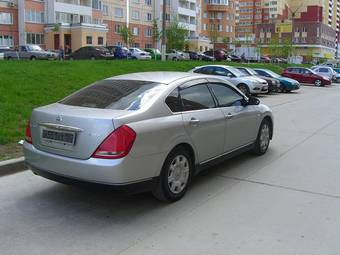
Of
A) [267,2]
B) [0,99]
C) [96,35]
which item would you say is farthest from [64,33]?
[267,2]

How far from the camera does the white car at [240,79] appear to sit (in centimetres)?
2055

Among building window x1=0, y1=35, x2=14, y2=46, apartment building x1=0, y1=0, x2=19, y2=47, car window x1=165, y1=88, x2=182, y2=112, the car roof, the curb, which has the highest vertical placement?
apartment building x1=0, y1=0, x2=19, y2=47

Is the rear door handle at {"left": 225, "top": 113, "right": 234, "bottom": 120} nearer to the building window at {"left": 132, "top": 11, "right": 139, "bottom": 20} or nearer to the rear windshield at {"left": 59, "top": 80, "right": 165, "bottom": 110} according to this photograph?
the rear windshield at {"left": 59, "top": 80, "right": 165, "bottom": 110}

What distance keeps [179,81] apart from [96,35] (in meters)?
61.0

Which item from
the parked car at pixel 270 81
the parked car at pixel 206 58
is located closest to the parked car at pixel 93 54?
the parked car at pixel 206 58

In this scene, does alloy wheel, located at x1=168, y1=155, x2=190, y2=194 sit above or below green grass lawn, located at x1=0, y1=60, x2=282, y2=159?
below

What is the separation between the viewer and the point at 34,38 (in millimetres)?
60844

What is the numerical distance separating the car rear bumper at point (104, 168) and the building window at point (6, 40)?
58.7m

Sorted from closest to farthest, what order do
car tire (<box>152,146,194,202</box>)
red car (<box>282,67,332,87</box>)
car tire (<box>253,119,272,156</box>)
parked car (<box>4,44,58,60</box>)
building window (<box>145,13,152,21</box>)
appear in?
car tire (<box>152,146,194,202</box>) < car tire (<box>253,119,272,156</box>) < red car (<box>282,67,332,87</box>) < parked car (<box>4,44,58,60</box>) < building window (<box>145,13,152,21</box>)

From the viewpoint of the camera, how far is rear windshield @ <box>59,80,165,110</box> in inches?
201

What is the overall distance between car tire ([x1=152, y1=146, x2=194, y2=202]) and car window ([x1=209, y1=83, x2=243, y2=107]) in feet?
4.03

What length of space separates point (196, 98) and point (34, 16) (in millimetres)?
60078

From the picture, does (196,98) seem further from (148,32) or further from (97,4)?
(148,32)

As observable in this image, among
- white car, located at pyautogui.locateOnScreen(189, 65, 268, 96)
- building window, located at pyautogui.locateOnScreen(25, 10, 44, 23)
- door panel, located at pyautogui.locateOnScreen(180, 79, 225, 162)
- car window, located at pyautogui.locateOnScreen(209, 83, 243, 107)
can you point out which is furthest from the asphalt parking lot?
building window, located at pyautogui.locateOnScreen(25, 10, 44, 23)
